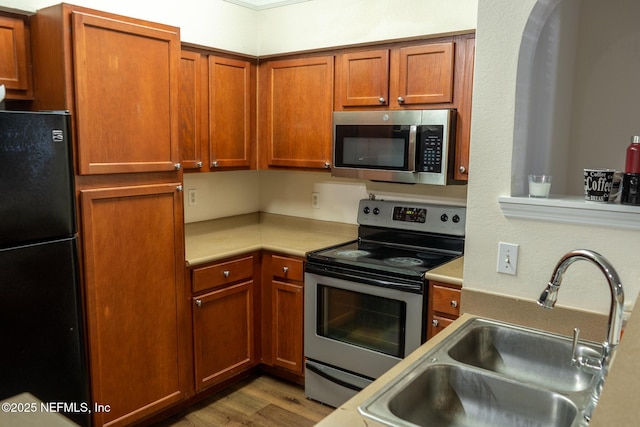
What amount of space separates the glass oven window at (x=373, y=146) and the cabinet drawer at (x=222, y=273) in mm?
807

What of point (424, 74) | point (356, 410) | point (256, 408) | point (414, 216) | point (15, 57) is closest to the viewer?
point (356, 410)

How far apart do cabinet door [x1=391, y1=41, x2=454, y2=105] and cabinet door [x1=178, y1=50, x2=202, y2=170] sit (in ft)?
3.71

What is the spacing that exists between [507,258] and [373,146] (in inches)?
51.9

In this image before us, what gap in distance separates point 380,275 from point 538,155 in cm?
100

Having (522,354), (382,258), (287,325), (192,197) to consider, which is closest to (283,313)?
(287,325)

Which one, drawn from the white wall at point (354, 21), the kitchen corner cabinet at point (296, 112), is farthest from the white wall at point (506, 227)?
the kitchen corner cabinet at point (296, 112)

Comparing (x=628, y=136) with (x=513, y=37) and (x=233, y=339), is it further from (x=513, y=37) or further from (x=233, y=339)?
(x=233, y=339)

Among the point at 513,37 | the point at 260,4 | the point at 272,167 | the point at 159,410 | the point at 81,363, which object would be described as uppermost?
the point at 260,4

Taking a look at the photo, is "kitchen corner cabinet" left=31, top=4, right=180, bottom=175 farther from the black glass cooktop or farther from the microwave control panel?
the microwave control panel

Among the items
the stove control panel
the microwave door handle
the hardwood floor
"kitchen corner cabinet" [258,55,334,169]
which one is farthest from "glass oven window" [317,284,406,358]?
"kitchen corner cabinet" [258,55,334,169]

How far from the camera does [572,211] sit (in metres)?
1.55

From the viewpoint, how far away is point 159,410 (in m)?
2.66

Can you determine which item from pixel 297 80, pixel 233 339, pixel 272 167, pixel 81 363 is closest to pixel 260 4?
pixel 297 80

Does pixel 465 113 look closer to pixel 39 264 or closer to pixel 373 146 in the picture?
pixel 373 146
